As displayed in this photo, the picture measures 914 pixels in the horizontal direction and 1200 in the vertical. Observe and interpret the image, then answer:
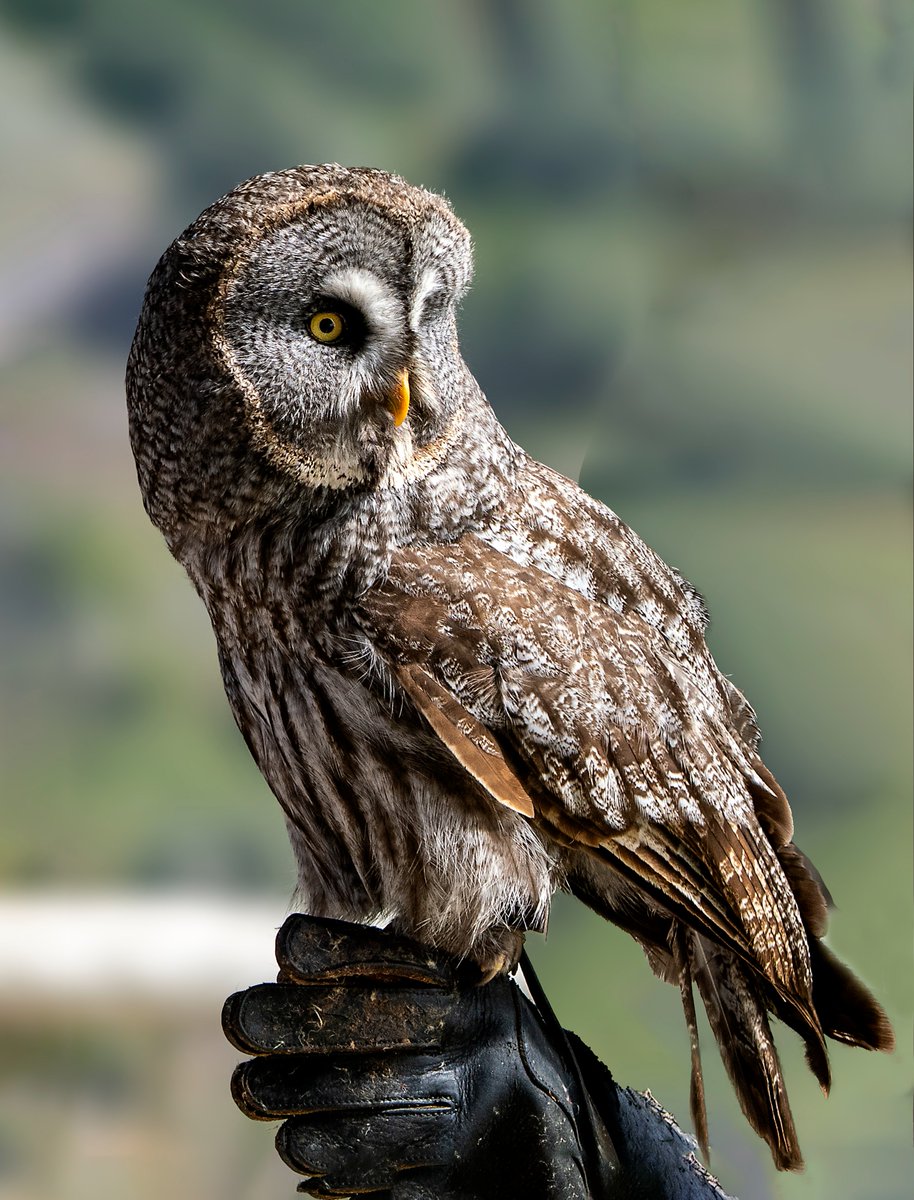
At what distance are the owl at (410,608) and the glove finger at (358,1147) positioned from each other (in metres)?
0.17

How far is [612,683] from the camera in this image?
41.3 inches

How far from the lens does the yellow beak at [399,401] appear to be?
3.37 feet

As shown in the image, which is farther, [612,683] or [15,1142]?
[15,1142]

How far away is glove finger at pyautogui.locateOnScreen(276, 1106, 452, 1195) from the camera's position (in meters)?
1.08

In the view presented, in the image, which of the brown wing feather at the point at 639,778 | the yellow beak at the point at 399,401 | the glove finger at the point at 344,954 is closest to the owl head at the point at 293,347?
the yellow beak at the point at 399,401

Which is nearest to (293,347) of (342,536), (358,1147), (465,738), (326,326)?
(326,326)

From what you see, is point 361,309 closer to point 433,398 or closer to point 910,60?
point 433,398

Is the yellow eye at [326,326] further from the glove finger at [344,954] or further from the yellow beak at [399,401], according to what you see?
the glove finger at [344,954]

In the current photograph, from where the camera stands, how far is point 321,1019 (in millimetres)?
1052

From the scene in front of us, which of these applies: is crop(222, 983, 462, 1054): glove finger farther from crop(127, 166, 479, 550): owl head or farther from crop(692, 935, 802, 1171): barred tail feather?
crop(127, 166, 479, 550): owl head

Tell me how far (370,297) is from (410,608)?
27 centimetres

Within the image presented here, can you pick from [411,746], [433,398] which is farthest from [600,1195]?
[433,398]

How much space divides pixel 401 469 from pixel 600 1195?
2.51ft

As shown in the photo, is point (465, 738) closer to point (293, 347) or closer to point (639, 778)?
point (639, 778)
